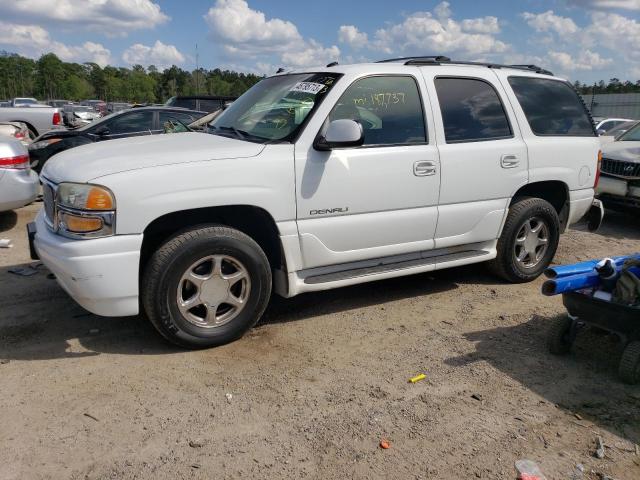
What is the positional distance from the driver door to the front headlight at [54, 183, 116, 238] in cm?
126

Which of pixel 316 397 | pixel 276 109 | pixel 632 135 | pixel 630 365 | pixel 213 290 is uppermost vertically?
pixel 276 109

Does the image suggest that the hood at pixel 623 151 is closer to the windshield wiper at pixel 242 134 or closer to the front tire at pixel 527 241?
the front tire at pixel 527 241

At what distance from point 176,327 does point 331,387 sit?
111 cm

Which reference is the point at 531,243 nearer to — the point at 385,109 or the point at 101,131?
the point at 385,109

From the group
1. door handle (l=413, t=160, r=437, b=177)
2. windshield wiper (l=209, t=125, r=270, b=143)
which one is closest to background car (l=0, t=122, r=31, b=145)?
windshield wiper (l=209, t=125, r=270, b=143)

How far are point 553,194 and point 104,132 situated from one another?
7339 mm

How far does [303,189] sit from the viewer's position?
13.1 ft

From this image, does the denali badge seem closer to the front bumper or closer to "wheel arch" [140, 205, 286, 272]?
"wheel arch" [140, 205, 286, 272]

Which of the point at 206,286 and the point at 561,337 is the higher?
the point at 206,286

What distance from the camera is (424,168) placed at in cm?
446

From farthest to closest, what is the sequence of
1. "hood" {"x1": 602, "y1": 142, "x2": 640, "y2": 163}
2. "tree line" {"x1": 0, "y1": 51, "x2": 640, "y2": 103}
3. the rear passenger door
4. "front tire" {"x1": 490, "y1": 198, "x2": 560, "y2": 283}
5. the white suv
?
1. "tree line" {"x1": 0, "y1": 51, "x2": 640, "y2": 103}
2. "hood" {"x1": 602, "y1": 142, "x2": 640, "y2": 163}
3. "front tire" {"x1": 490, "y1": 198, "x2": 560, "y2": 283}
4. the rear passenger door
5. the white suv

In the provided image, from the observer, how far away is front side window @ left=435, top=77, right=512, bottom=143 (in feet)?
15.4

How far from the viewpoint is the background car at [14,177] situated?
6914mm

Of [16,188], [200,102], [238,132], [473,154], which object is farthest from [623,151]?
[200,102]
